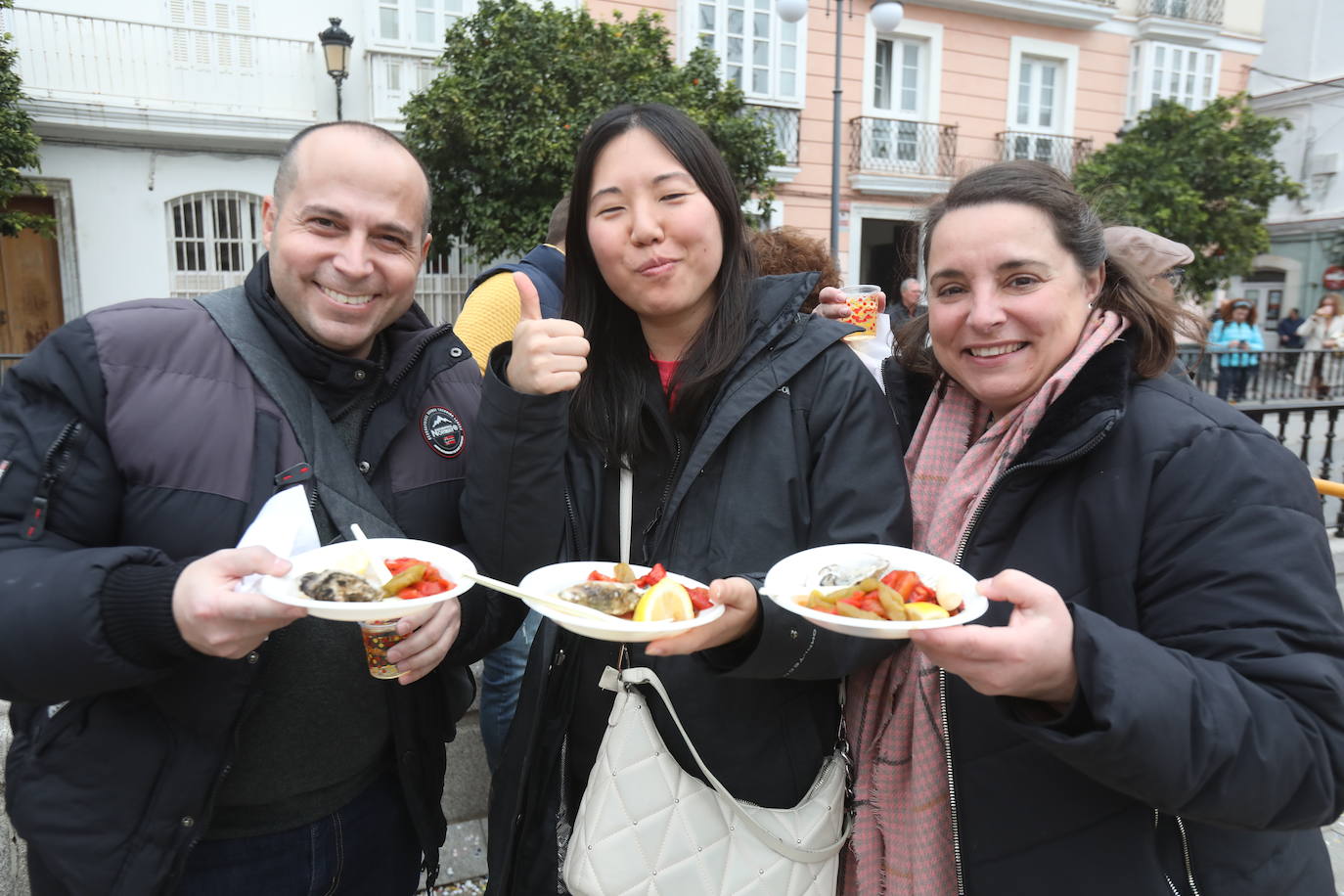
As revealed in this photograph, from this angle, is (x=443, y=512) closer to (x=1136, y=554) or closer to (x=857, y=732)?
(x=857, y=732)

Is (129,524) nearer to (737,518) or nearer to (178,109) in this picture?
(737,518)

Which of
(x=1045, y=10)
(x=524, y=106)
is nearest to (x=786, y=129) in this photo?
(x=1045, y=10)

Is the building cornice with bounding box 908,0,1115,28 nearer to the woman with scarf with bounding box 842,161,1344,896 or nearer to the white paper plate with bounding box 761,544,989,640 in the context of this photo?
the woman with scarf with bounding box 842,161,1344,896

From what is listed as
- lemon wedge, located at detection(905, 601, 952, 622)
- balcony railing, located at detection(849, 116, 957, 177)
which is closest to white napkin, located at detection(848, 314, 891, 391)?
lemon wedge, located at detection(905, 601, 952, 622)

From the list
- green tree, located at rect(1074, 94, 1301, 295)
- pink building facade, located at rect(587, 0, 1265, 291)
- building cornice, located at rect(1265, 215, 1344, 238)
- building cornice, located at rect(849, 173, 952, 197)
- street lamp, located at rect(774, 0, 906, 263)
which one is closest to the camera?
street lamp, located at rect(774, 0, 906, 263)

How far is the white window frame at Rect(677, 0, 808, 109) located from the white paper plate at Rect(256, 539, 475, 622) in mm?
13247

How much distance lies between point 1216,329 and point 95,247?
18.1 metres

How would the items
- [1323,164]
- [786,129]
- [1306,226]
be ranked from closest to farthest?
[786,129] < [1323,164] < [1306,226]

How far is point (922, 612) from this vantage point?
1.32m

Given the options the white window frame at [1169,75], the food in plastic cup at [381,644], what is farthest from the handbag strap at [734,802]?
the white window frame at [1169,75]

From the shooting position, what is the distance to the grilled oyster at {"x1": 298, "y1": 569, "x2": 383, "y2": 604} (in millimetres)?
1363

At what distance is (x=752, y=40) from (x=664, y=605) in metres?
14.4

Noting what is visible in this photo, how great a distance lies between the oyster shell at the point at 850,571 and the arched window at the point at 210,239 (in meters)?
12.1

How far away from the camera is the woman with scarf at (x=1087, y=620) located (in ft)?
4.18
